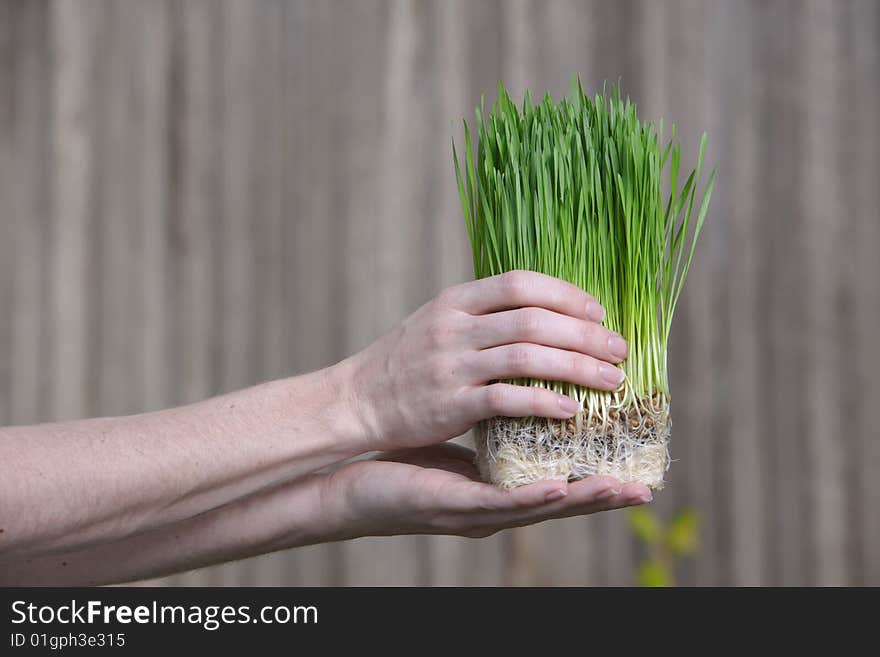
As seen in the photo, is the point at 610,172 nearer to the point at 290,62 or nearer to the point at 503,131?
the point at 503,131

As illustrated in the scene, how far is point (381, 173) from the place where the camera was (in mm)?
2059

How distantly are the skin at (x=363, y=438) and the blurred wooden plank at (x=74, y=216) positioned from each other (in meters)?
1.39

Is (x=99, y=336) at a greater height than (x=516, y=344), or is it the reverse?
(x=99, y=336)

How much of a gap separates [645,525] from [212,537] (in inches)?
39.9

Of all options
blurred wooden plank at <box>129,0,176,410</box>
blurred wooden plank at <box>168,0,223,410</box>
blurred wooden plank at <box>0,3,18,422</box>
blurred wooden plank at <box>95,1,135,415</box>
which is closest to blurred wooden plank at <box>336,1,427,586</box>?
blurred wooden plank at <box>168,0,223,410</box>

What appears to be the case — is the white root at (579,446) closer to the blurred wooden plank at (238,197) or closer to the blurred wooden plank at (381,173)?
the blurred wooden plank at (381,173)

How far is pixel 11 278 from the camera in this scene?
93.5 inches

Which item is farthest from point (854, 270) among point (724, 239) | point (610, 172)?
point (610, 172)

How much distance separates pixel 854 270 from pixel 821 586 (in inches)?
27.4

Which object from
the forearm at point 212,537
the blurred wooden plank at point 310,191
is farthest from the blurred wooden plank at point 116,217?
the forearm at point 212,537

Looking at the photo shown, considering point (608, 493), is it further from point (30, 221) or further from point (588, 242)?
point (30, 221)

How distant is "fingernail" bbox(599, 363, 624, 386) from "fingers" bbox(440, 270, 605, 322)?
53 mm

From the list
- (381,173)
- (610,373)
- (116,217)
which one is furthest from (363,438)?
(116,217)

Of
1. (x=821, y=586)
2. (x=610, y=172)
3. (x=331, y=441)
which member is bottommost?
(x=821, y=586)
